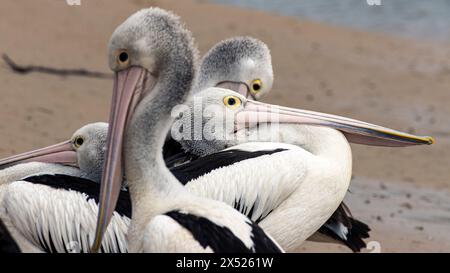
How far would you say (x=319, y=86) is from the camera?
12.0 metres

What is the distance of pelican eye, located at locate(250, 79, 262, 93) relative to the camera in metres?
6.32

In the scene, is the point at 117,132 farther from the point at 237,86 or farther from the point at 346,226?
the point at 237,86

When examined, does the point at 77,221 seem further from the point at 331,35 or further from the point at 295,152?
the point at 331,35

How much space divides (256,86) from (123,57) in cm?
241

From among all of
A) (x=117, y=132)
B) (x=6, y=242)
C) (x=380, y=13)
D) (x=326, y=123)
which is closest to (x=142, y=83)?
(x=117, y=132)

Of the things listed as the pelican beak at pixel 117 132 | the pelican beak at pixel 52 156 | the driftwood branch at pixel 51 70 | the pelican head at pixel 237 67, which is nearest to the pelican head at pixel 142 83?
the pelican beak at pixel 117 132

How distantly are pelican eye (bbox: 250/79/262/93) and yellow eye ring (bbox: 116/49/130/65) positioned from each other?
2.36m

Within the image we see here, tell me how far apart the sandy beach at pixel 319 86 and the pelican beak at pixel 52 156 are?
1833mm

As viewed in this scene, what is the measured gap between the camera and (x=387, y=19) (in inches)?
634

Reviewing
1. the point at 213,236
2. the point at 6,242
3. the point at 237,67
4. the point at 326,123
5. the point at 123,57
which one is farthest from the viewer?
the point at 237,67

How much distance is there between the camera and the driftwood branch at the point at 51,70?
1030 cm

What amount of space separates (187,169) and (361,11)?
1236cm

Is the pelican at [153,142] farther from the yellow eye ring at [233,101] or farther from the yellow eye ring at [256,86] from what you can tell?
the yellow eye ring at [256,86]

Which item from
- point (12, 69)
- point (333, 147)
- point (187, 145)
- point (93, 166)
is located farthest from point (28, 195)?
point (12, 69)
